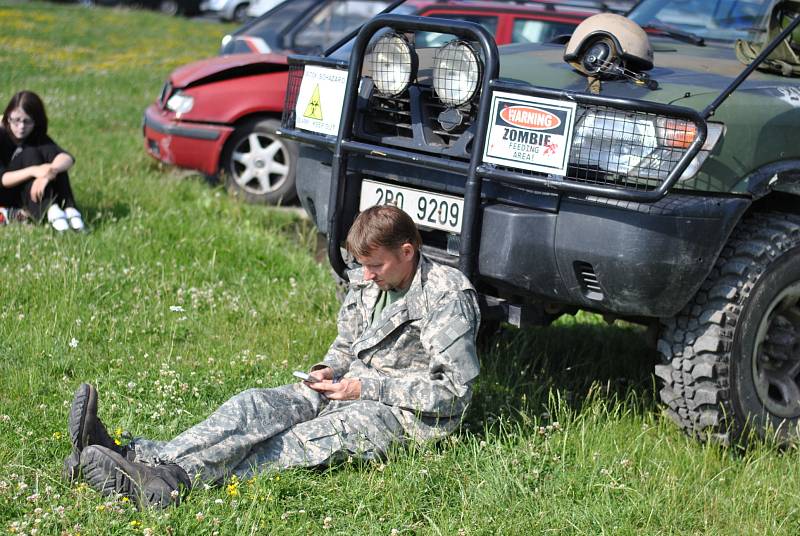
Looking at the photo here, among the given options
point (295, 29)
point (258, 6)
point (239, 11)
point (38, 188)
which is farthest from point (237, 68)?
point (239, 11)

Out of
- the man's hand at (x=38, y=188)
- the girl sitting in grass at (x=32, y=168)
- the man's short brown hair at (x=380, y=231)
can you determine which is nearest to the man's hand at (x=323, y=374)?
the man's short brown hair at (x=380, y=231)

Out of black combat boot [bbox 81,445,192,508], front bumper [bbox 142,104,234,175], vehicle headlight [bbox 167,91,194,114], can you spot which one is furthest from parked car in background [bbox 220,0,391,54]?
black combat boot [bbox 81,445,192,508]

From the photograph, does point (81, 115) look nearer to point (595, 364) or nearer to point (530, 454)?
point (595, 364)

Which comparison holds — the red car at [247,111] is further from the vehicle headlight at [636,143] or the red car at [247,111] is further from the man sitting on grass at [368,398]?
the vehicle headlight at [636,143]

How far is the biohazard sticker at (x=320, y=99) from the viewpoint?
14.1ft

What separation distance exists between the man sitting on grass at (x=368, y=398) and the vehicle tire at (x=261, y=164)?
3.76 metres

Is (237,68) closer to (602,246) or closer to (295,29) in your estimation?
(295,29)

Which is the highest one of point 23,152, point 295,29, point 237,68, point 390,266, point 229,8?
point 295,29

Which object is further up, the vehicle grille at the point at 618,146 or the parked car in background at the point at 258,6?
the vehicle grille at the point at 618,146

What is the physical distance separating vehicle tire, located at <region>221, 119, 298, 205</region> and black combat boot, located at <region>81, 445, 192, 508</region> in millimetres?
4307

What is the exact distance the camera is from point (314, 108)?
4410 mm

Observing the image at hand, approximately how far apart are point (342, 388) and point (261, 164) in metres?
4.12

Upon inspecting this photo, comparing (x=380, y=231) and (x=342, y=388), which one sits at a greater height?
(x=380, y=231)

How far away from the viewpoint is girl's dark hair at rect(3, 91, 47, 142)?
6477 millimetres
